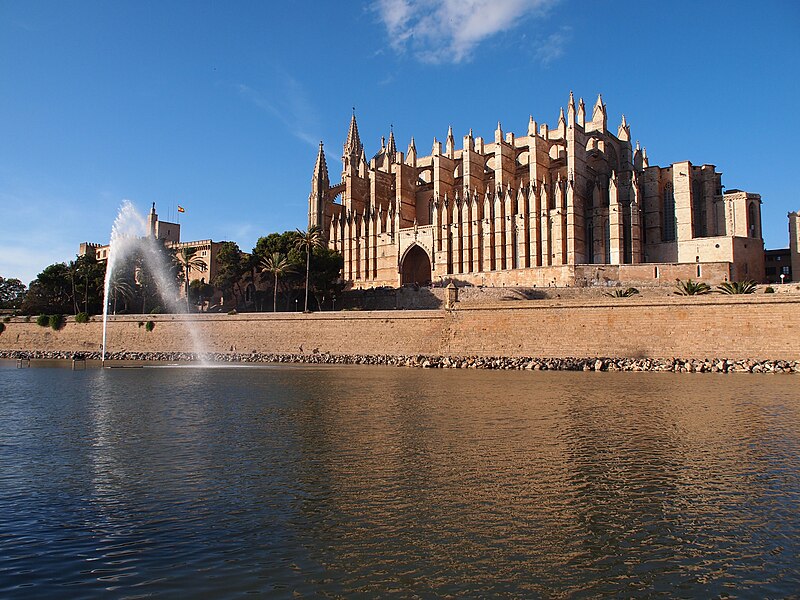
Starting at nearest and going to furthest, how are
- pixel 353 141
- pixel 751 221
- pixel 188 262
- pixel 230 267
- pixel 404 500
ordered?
1. pixel 404 500
2. pixel 751 221
3. pixel 230 267
4. pixel 188 262
5. pixel 353 141

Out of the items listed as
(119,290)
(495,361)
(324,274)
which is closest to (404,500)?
(495,361)

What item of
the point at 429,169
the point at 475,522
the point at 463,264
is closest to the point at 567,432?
the point at 475,522

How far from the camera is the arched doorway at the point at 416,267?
54750 mm

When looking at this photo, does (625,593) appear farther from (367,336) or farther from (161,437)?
(367,336)

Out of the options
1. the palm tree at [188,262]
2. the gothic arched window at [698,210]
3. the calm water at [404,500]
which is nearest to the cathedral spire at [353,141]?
the palm tree at [188,262]

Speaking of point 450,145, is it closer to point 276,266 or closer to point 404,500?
point 276,266

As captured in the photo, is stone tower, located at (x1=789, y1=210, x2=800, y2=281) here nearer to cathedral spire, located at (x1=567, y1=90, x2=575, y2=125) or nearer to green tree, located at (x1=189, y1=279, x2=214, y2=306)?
cathedral spire, located at (x1=567, y1=90, x2=575, y2=125)

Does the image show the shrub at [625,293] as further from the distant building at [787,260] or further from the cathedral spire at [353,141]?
the cathedral spire at [353,141]

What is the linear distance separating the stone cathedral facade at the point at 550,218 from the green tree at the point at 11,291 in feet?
93.6

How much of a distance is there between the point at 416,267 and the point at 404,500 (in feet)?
160

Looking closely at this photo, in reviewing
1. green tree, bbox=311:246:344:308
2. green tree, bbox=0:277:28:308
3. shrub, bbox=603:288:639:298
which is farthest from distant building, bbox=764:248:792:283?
green tree, bbox=0:277:28:308

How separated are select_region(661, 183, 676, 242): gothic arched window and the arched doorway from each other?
1773 centimetres

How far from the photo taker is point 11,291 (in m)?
62.5

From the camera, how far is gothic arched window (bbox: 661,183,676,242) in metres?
46.7
